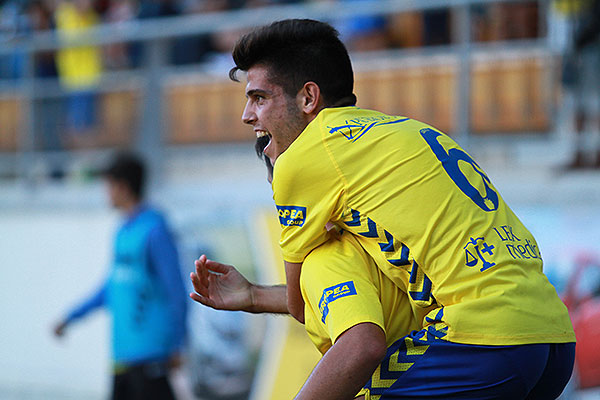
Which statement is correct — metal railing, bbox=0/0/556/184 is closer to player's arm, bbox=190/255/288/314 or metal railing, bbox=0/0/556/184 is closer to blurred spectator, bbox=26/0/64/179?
blurred spectator, bbox=26/0/64/179

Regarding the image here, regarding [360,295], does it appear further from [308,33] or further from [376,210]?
[308,33]

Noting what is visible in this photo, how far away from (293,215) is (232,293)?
53 cm

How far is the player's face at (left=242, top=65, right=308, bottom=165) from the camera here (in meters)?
2.73

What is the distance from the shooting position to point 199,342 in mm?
7762

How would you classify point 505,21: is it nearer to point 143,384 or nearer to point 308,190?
→ point 143,384

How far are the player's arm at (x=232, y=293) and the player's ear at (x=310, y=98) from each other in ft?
2.05

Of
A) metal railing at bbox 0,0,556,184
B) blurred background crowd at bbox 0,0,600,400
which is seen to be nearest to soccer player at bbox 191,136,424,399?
blurred background crowd at bbox 0,0,600,400

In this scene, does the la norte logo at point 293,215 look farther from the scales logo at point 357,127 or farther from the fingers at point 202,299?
the fingers at point 202,299

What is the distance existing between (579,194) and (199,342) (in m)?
3.48

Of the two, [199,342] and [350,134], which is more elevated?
[350,134]

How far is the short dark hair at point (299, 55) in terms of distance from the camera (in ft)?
8.91

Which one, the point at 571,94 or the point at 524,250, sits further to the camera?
the point at 571,94

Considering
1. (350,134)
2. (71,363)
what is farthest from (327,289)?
(71,363)

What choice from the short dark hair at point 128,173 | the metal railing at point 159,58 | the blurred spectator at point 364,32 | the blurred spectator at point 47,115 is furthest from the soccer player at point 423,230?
the blurred spectator at point 47,115
